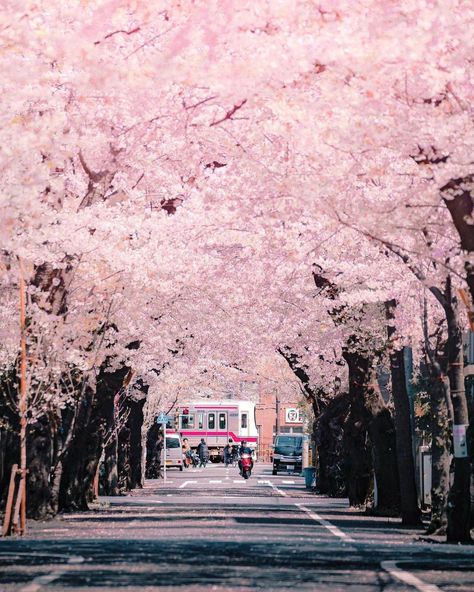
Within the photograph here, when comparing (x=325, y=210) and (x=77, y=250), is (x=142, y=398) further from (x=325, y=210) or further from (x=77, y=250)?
(x=325, y=210)

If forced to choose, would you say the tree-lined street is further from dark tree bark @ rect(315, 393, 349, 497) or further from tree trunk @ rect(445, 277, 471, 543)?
dark tree bark @ rect(315, 393, 349, 497)

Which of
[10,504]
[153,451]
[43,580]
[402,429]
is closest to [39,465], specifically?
[10,504]

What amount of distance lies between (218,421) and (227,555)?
7348 centimetres

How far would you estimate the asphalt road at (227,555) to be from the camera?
12938 mm

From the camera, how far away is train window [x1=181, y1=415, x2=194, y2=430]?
9031 centimetres

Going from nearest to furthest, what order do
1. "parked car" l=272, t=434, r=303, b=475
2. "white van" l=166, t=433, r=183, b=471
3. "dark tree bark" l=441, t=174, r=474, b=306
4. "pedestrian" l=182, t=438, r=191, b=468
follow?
1. "dark tree bark" l=441, t=174, r=474, b=306
2. "parked car" l=272, t=434, r=303, b=475
3. "white van" l=166, t=433, r=183, b=471
4. "pedestrian" l=182, t=438, r=191, b=468

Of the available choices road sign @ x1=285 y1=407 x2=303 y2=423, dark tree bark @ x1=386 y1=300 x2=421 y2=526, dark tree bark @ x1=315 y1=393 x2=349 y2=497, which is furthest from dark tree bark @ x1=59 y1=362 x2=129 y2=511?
road sign @ x1=285 y1=407 x2=303 y2=423

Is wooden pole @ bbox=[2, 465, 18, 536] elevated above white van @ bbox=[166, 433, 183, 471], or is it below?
below

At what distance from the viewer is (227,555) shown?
16.6 m

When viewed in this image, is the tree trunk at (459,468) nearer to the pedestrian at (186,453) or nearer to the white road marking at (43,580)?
the white road marking at (43,580)

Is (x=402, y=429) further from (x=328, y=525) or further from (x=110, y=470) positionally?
(x=110, y=470)

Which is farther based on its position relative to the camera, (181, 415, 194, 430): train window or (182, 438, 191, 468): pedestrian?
(181, 415, 194, 430): train window

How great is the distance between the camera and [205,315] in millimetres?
40562

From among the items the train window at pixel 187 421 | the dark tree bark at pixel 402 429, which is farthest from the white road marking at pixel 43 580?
the train window at pixel 187 421
